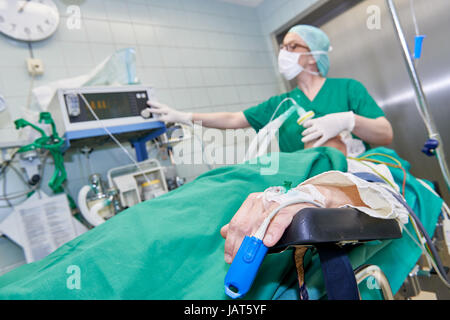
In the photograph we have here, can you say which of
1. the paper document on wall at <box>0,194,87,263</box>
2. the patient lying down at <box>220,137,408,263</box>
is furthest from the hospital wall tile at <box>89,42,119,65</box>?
the patient lying down at <box>220,137,408,263</box>

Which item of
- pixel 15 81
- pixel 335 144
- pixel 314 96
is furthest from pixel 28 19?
pixel 335 144

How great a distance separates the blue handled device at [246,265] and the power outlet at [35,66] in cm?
168

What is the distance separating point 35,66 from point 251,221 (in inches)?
64.6

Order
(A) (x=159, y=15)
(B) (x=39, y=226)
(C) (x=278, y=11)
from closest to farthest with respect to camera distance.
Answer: (B) (x=39, y=226), (A) (x=159, y=15), (C) (x=278, y=11)

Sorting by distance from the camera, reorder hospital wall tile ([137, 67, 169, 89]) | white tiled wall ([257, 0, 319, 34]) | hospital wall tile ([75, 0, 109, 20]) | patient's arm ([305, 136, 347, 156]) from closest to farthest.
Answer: patient's arm ([305, 136, 347, 156]), hospital wall tile ([75, 0, 109, 20]), hospital wall tile ([137, 67, 169, 89]), white tiled wall ([257, 0, 319, 34])

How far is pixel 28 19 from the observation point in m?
1.53

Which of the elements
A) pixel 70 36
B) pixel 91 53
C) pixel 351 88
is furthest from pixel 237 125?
pixel 70 36

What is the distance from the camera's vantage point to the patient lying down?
1.25 ft

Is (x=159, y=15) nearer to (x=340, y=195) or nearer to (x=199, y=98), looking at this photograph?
(x=199, y=98)

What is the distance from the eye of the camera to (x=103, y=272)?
0.46 meters

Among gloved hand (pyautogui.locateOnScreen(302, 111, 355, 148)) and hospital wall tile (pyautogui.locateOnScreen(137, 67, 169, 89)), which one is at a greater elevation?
hospital wall tile (pyautogui.locateOnScreen(137, 67, 169, 89))

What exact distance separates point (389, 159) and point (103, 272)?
0.83 metres

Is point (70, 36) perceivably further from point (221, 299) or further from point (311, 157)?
point (221, 299)

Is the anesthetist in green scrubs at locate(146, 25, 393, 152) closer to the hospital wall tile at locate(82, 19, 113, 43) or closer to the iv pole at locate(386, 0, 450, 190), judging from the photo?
the iv pole at locate(386, 0, 450, 190)
